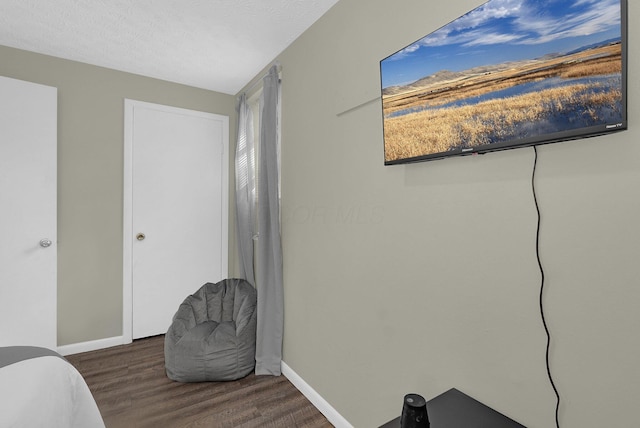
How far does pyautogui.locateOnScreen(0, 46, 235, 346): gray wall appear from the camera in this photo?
2791 mm

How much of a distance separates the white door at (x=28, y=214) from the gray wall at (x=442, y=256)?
200 cm

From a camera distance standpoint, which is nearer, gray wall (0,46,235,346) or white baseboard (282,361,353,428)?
white baseboard (282,361,353,428)

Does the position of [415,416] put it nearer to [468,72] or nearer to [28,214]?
[468,72]

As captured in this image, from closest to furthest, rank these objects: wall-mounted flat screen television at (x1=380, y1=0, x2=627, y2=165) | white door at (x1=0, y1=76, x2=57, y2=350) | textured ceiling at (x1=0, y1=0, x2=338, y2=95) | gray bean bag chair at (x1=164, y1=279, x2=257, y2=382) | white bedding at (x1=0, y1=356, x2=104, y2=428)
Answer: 1. wall-mounted flat screen television at (x1=380, y1=0, x2=627, y2=165)
2. white bedding at (x1=0, y1=356, x2=104, y2=428)
3. textured ceiling at (x1=0, y1=0, x2=338, y2=95)
4. gray bean bag chair at (x1=164, y1=279, x2=257, y2=382)
5. white door at (x1=0, y1=76, x2=57, y2=350)

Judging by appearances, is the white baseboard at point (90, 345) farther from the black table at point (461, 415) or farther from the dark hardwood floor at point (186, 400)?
the black table at point (461, 415)

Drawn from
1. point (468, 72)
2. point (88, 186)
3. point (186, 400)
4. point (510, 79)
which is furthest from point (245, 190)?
point (510, 79)

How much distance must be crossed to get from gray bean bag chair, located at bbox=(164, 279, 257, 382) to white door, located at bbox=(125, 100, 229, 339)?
69 cm

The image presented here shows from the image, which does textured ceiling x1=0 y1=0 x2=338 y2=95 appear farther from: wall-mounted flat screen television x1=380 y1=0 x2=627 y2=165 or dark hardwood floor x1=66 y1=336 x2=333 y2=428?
dark hardwood floor x1=66 y1=336 x2=333 y2=428

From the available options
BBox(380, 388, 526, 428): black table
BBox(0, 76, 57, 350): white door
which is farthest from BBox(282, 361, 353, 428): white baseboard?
BBox(0, 76, 57, 350): white door

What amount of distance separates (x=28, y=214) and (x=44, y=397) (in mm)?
2035

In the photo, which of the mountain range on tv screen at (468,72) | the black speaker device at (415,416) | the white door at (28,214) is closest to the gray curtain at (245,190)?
the white door at (28,214)

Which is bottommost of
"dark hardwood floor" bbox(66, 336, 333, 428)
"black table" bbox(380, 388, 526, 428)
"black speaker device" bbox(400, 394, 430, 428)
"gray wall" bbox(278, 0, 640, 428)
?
"dark hardwood floor" bbox(66, 336, 333, 428)

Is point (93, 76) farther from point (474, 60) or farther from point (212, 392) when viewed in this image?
point (474, 60)

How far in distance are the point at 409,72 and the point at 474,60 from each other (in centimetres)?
29
